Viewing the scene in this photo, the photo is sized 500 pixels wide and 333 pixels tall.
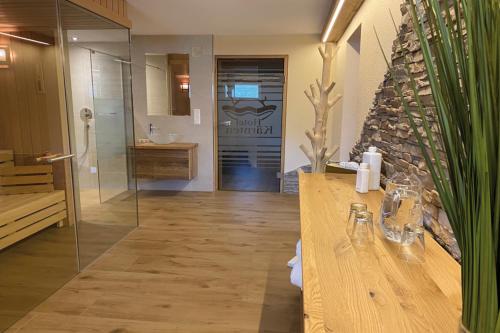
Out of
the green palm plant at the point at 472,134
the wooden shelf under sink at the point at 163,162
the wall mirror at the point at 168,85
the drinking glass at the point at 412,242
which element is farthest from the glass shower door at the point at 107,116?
the green palm plant at the point at 472,134

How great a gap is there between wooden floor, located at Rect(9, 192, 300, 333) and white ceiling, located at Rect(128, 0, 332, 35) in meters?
2.45

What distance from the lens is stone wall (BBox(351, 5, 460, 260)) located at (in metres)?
1.25

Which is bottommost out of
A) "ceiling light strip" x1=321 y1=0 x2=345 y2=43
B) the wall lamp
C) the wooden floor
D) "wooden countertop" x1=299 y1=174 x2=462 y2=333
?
the wooden floor

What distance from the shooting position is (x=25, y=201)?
9.55ft

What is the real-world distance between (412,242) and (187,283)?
189 cm

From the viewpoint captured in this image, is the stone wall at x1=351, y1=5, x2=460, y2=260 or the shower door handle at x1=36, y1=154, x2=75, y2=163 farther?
the shower door handle at x1=36, y1=154, x2=75, y2=163

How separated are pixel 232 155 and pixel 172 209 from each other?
1423 mm

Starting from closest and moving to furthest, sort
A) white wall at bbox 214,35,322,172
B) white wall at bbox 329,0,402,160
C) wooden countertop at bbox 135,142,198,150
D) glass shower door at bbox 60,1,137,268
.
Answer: white wall at bbox 329,0,402,160 < glass shower door at bbox 60,1,137,268 < wooden countertop at bbox 135,142,198,150 < white wall at bbox 214,35,322,172

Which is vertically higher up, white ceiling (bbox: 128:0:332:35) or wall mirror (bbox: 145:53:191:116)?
white ceiling (bbox: 128:0:332:35)

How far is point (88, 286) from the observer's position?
248 centimetres

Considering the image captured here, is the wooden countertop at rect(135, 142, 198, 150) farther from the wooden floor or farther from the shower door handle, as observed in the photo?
the shower door handle

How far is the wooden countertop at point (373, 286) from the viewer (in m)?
0.73

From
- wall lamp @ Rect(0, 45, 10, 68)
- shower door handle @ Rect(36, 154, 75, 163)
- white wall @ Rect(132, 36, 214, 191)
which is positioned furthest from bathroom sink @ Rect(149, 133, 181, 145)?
wall lamp @ Rect(0, 45, 10, 68)

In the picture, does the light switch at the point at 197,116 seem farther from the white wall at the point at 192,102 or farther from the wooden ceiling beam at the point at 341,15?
the wooden ceiling beam at the point at 341,15
